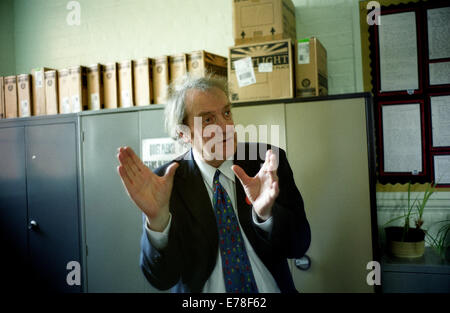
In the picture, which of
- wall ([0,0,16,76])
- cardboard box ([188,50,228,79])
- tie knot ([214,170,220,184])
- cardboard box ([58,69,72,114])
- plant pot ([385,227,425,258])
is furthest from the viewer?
wall ([0,0,16,76])

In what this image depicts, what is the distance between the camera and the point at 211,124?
4.04 ft

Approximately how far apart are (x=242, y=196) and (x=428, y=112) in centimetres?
144

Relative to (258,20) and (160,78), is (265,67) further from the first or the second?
(160,78)

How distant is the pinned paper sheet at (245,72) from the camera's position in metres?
1.73

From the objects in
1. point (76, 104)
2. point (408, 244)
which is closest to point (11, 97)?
point (76, 104)

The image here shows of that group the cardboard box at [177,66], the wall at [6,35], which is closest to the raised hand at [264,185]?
the cardboard box at [177,66]

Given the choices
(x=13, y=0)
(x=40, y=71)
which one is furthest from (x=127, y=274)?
(x=13, y=0)

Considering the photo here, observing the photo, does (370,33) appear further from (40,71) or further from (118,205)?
(40,71)

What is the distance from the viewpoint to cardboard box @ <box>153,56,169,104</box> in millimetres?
1943

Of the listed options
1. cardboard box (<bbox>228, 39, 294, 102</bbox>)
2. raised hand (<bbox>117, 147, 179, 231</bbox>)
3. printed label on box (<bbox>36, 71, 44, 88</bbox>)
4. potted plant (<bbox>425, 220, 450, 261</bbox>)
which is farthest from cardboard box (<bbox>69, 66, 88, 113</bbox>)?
potted plant (<bbox>425, 220, 450, 261</bbox>)

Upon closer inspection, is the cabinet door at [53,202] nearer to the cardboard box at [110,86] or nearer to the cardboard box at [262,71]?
the cardboard box at [110,86]

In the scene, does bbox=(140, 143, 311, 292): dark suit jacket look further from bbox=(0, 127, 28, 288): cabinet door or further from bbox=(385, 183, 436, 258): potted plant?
bbox=(0, 127, 28, 288): cabinet door

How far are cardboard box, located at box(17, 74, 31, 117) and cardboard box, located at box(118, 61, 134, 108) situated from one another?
2.39 ft

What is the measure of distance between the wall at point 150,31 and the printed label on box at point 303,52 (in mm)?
460
